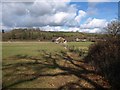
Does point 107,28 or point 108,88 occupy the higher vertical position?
point 107,28

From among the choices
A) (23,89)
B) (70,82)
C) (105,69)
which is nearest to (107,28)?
(105,69)

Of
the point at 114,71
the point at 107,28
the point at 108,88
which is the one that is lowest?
the point at 108,88

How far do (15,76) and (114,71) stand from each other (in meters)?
6.06

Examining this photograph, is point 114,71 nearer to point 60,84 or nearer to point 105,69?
point 105,69

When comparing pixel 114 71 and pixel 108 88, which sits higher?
pixel 114 71

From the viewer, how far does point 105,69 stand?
1393 centimetres

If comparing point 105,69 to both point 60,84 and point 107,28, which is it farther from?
point 107,28

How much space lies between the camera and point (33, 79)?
525 inches

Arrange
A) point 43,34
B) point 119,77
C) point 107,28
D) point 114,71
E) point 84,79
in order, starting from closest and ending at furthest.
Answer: point 119,77 < point 114,71 < point 84,79 < point 107,28 < point 43,34

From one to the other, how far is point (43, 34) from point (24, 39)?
1120cm

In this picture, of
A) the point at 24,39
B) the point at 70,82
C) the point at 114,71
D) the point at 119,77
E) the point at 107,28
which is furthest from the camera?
the point at 24,39

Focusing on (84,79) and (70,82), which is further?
(84,79)

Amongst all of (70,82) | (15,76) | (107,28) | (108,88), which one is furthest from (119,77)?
(107,28)

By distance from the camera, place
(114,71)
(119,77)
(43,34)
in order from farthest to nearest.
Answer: (43,34) < (114,71) < (119,77)
